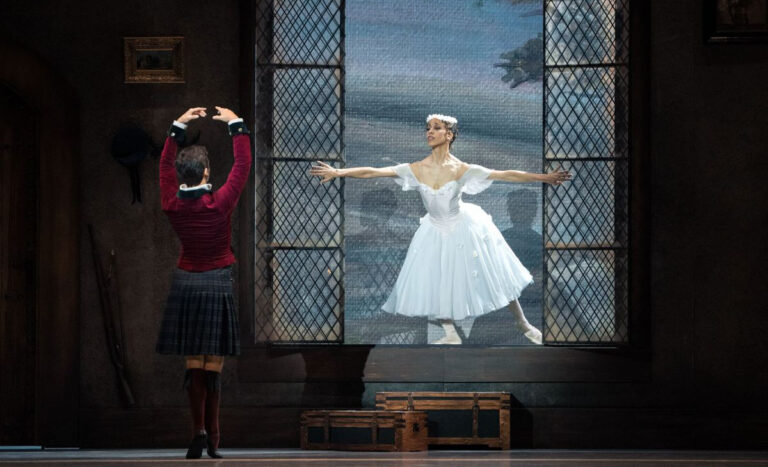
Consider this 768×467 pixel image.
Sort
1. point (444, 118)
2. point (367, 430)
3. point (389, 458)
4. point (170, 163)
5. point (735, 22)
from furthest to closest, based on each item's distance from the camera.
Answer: point (444, 118)
point (735, 22)
point (367, 430)
point (389, 458)
point (170, 163)

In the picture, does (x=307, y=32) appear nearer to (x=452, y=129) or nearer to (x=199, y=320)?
(x=452, y=129)

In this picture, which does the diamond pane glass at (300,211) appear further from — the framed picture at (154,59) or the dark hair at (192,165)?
the dark hair at (192,165)

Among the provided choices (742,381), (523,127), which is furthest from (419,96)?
(742,381)

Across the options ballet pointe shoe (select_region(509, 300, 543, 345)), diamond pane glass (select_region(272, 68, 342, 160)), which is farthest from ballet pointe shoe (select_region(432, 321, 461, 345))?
diamond pane glass (select_region(272, 68, 342, 160))

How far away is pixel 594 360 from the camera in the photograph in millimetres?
9070

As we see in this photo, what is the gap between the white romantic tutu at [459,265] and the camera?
30.1 feet

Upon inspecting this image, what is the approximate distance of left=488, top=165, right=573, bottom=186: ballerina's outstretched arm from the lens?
356 inches

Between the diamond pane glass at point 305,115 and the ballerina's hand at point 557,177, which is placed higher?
the diamond pane glass at point 305,115

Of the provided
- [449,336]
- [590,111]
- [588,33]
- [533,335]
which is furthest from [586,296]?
[588,33]

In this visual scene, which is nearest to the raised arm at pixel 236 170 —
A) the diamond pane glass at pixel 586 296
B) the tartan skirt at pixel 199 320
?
the tartan skirt at pixel 199 320

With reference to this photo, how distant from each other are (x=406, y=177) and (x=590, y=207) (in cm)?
124

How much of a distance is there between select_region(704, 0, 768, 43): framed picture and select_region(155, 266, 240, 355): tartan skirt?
12.0 ft

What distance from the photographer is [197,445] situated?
777 cm

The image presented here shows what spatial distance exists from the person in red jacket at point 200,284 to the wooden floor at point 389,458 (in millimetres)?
420
